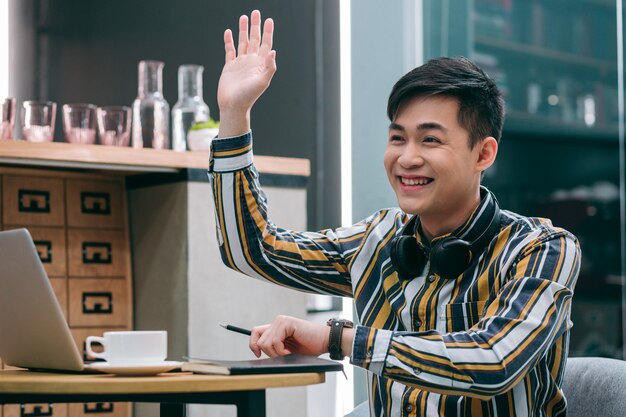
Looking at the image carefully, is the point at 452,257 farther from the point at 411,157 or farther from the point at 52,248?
the point at 52,248

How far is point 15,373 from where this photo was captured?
147 centimetres

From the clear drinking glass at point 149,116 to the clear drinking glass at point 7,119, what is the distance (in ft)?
1.18

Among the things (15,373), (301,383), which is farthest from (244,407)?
(15,373)

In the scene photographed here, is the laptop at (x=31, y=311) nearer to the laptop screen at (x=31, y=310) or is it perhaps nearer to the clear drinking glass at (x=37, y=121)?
the laptop screen at (x=31, y=310)

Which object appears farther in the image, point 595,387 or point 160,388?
point 595,387

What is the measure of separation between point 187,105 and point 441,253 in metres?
1.45

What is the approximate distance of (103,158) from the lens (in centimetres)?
265

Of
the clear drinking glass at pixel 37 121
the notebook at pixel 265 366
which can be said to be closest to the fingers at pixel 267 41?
the notebook at pixel 265 366

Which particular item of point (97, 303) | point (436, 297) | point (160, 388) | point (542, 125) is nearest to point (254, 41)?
point (436, 297)

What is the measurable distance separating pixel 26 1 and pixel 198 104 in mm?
684

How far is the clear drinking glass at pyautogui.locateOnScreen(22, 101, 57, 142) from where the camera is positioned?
266cm

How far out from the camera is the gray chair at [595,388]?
5.44 ft

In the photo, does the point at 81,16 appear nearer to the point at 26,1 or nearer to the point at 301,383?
the point at 26,1

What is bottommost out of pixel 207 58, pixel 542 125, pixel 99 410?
pixel 99 410
